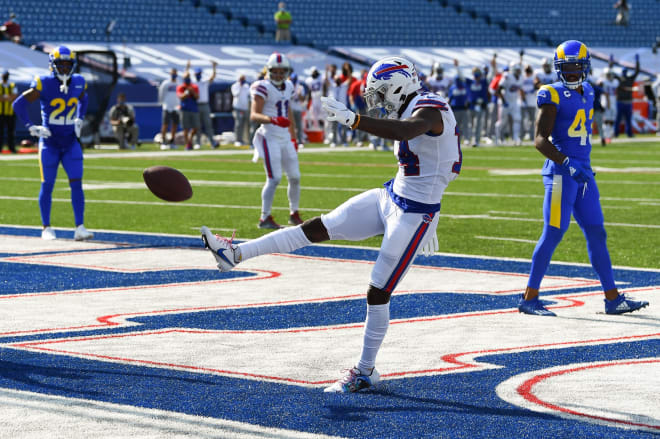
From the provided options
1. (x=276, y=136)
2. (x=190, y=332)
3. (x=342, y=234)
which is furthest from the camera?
(x=276, y=136)

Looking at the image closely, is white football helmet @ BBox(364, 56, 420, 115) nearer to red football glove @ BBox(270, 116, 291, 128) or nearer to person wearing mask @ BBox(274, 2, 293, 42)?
red football glove @ BBox(270, 116, 291, 128)

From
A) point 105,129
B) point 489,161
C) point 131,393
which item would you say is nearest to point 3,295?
point 131,393

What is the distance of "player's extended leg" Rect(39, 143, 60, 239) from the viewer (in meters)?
12.6

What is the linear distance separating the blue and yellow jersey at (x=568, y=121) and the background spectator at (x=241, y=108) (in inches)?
884

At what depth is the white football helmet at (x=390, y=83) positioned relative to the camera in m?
5.96

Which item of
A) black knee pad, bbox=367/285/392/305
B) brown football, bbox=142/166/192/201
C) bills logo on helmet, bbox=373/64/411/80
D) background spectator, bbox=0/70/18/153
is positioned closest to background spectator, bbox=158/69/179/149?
background spectator, bbox=0/70/18/153

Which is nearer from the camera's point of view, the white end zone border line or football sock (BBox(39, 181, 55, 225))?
the white end zone border line

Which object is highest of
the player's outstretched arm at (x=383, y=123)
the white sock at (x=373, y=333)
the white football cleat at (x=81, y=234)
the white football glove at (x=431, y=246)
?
the player's outstretched arm at (x=383, y=123)

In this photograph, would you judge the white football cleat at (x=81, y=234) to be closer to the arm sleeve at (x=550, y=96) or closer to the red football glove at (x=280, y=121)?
the red football glove at (x=280, y=121)

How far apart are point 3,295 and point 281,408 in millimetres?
3979

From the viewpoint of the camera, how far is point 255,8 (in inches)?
1700

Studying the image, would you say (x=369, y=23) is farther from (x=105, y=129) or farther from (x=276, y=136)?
(x=276, y=136)

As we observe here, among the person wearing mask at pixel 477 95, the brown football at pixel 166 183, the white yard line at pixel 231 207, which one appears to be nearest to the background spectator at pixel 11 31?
the person wearing mask at pixel 477 95

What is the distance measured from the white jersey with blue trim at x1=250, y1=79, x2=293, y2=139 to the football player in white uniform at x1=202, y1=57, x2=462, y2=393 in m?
7.44
